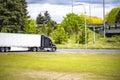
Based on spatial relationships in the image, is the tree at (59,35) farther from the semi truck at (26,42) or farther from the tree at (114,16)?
the tree at (114,16)

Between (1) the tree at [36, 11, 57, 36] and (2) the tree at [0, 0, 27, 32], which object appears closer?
(2) the tree at [0, 0, 27, 32]

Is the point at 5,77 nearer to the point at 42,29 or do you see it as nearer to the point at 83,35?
the point at 42,29

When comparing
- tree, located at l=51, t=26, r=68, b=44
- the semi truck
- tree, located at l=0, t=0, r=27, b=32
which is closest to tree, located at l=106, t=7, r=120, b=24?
tree, located at l=51, t=26, r=68, b=44

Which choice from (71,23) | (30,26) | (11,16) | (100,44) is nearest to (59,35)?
(71,23)

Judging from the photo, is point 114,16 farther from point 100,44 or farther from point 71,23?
point 71,23

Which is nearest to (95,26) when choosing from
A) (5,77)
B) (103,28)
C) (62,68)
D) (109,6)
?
(103,28)

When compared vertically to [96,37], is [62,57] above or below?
below

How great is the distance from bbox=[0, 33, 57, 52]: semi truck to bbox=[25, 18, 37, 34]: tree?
85mm

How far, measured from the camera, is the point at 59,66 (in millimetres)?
6043

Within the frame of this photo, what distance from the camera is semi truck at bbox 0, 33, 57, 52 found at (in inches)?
240

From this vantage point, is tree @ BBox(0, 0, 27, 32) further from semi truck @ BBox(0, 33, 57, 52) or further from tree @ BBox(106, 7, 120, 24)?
tree @ BBox(106, 7, 120, 24)

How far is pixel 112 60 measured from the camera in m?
6.17

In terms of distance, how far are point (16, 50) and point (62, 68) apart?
A: 1.02 meters

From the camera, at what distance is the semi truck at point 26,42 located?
6.09 metres
